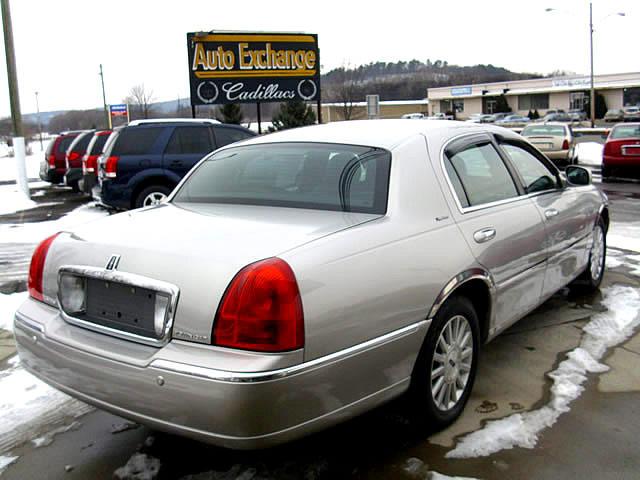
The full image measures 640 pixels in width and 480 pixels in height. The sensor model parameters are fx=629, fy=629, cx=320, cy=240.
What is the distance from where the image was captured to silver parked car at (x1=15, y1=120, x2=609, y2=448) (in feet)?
8.00

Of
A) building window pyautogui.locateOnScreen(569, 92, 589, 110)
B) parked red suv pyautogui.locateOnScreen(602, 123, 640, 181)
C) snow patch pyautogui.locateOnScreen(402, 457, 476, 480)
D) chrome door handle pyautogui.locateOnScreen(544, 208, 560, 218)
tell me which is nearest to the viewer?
snow patch pyautogui.locateOnScreen(402, 457, 476, 480)

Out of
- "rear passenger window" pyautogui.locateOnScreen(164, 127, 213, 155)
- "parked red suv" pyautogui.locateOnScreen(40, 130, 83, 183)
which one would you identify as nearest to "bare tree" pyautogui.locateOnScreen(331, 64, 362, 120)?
"parked red suv" pyautogui.locateOnScreen(40, 130, 83, 183)

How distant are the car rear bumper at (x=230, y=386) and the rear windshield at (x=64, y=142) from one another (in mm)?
16669

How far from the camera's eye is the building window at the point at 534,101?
7681cm

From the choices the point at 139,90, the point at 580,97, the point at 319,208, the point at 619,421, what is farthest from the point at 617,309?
the point at 580,97

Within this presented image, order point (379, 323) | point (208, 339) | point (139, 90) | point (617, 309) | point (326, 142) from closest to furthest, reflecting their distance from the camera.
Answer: point (208, 339), point (379, 323), point (326, 142), point (617, 309), point (139, 90)

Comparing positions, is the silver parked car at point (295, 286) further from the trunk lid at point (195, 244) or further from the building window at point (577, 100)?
the building window at point (577, 100)

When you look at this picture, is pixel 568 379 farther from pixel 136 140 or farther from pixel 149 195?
pixel 136 140

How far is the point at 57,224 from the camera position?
36.4 ft

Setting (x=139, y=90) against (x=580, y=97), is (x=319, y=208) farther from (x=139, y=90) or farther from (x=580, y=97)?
(x=580, y=97)

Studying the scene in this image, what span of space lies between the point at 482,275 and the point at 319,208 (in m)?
0.98

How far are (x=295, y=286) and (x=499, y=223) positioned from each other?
1.76 metres

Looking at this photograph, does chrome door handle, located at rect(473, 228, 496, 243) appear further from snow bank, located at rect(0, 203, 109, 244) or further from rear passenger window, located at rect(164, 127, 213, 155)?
rear passenger window, located at rect(164, 127, 213, 155)

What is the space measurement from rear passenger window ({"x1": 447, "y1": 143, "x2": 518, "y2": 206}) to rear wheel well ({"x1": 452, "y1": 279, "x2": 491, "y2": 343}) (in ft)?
1.58
